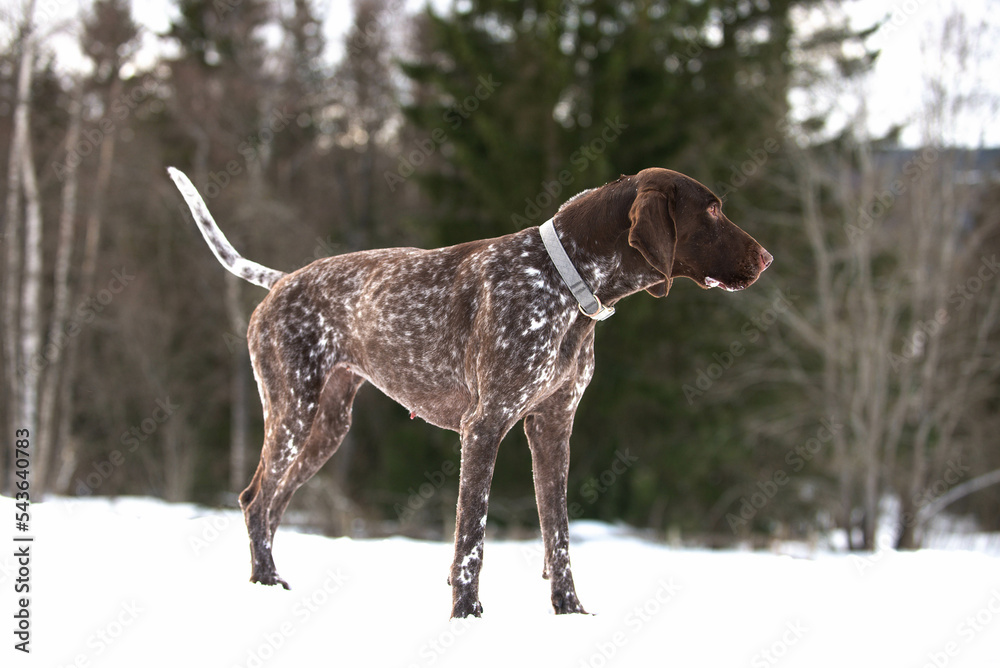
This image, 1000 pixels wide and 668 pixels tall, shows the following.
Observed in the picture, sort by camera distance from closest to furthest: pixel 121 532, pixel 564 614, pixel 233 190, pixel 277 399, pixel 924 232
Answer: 1. pixel 564 614
2. pixel 277 399
3. pixel 121 532
4. pixel 924 232
5. pixel 233 190

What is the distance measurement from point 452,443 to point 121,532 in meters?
10.6

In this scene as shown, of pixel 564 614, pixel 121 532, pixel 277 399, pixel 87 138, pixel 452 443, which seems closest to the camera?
pixel 564 614

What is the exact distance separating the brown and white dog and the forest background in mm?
8868

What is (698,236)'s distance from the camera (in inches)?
126

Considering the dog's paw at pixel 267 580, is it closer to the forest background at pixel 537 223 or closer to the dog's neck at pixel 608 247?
the dog's neck at pixel 608 247

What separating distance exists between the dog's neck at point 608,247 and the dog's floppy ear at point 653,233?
155mm

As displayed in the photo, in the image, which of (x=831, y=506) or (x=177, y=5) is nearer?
(x=831, y=506)

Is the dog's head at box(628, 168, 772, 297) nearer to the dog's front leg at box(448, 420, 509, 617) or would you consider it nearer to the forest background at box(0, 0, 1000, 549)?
the dog's front leg at box(448, 420, 509, 617)

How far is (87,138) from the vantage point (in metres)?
14.1

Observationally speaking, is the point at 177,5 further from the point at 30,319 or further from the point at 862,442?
the point at 862,442

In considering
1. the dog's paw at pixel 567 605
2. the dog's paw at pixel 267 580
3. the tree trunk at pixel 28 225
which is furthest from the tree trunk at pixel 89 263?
the dog's paw at pixel 567 605

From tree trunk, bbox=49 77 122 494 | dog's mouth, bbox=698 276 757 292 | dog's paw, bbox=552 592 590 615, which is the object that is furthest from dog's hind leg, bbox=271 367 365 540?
tree trunk, bbox=49 77 122 494

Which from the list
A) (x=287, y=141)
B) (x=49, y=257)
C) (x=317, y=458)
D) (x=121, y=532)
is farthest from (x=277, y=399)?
(x=287, y=141)

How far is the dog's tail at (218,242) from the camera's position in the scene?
407cm
